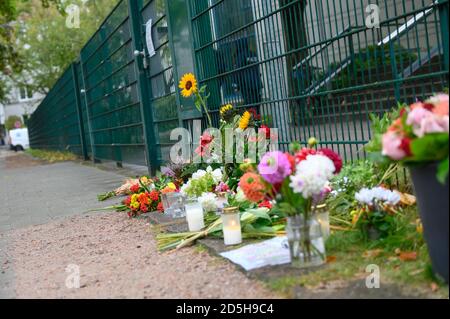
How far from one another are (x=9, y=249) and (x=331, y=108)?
272 cm

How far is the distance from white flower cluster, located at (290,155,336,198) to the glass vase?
137 millimetres

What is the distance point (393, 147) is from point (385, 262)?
2.51ft

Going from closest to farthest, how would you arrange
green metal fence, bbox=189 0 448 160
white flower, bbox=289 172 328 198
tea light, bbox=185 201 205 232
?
white flower, bbox=289 172 328 198
green metal fence, bbox=189 0 448 160
tea light, bbox=185 201 205 232

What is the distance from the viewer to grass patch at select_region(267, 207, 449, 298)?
8.66 ft

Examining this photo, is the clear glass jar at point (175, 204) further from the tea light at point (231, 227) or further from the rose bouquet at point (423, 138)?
the rose bouquet at point (423, 138)

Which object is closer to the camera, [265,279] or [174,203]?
[265,279]

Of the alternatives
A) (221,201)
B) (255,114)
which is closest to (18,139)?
(255,114)

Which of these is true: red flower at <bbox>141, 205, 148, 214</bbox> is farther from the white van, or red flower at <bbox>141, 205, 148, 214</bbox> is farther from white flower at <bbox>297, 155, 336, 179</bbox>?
the white van

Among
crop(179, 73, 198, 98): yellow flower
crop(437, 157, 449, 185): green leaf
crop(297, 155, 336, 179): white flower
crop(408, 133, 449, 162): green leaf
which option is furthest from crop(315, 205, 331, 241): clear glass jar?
crop(179, 73, 198, 98): yellow flower

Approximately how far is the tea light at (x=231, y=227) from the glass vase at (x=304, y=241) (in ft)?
2.39
